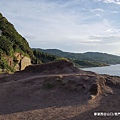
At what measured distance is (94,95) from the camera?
15500mm

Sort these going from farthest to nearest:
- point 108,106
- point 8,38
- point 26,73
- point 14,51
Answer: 1. point 8,38
2. point 14,51
3. point 26,73
4. point 108,106

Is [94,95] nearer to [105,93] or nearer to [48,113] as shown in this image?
[105,93]

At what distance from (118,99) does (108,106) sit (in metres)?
1.65

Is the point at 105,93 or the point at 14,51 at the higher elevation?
the point at 14,51

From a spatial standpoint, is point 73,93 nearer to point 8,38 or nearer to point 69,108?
point 69,108

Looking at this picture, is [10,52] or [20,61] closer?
[10,52]

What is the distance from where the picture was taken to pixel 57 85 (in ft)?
56.4

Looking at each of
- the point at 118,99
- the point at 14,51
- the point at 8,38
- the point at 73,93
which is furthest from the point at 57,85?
the point at 8,38

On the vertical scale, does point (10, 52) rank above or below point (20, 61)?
above

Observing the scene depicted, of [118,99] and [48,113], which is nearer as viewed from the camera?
[48,113]

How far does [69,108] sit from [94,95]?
2811 millimetres

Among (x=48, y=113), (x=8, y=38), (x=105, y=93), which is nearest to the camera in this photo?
(x=48, y=113)

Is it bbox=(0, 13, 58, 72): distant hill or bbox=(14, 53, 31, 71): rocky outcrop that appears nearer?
bbox=(0, 13, 58, 72): distant hill

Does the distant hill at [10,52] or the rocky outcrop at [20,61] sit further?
the rocky outcrop at [20,61]
